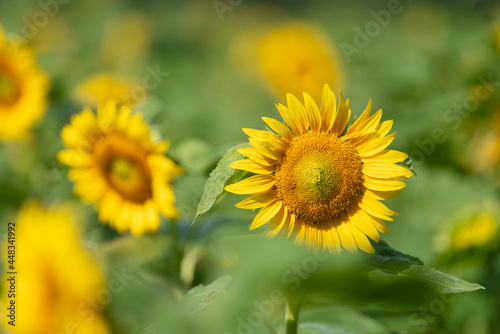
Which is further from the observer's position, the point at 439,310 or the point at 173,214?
the point at 173,214

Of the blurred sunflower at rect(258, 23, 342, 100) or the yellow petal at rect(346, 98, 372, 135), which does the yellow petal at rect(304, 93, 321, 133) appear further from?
the blurred sunflower at rect(258, 23, 342, 100)

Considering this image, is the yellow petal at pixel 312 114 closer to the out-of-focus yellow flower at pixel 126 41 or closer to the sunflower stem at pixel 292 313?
the sunflower stem at pixel 292 313

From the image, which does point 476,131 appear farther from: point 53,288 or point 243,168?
→ point 53,288

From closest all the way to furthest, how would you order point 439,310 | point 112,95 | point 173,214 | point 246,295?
point 246,295 → point 439,310 → point 173,214 → point 112,95

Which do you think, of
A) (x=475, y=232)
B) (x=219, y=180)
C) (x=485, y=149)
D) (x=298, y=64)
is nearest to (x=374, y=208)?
(x=219, y=180)

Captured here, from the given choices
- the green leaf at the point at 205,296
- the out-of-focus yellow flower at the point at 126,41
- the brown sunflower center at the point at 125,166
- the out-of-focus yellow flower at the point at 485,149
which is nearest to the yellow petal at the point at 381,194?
the green leaf at the point at 205,296

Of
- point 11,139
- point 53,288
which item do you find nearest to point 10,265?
point 53,288

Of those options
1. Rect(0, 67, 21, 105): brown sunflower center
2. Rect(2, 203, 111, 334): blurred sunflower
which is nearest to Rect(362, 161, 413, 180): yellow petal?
Rect(2, 203, 111, 334): blurred sunflower

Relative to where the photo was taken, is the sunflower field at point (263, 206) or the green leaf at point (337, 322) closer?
the sunflower field at point (263, 206)

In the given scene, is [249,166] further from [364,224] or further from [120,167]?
[120,167]
